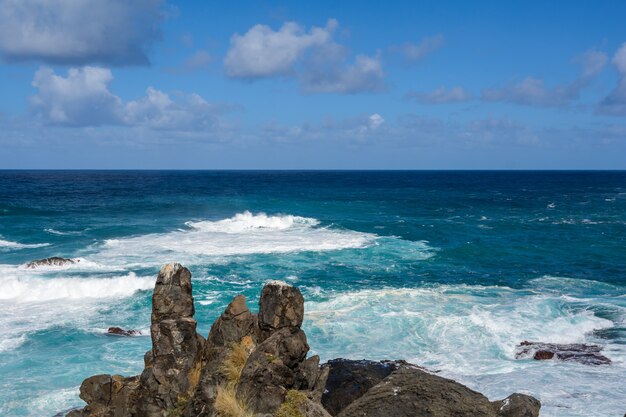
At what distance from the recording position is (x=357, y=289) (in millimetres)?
41031

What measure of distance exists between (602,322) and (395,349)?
40.9ft

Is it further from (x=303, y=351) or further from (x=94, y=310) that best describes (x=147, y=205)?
(x=303, y=351)

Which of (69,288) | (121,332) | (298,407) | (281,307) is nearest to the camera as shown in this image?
(298,407)

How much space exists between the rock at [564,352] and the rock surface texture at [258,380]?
41.7 ft

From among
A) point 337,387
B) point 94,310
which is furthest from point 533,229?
point 337,387

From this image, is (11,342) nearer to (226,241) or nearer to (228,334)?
(228,334)

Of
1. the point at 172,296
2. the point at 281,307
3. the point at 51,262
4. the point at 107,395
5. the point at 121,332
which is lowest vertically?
the point at 121,332

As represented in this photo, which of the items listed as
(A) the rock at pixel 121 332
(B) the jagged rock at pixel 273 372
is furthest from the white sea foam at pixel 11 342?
(B) the jagged rock at pixel 273 372

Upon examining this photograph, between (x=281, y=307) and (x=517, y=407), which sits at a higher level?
(x=281, y=307)

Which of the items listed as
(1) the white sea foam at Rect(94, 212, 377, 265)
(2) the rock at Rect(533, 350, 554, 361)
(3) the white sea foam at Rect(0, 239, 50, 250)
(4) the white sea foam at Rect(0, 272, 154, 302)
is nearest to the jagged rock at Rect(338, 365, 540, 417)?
(2) the rock at Rect(533, 350, 554, 361)

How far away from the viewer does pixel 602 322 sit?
3325 centimetres

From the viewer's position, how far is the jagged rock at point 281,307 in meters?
16.6

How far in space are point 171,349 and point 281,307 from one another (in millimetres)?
3734

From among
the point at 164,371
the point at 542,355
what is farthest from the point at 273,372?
the point at 542,355
